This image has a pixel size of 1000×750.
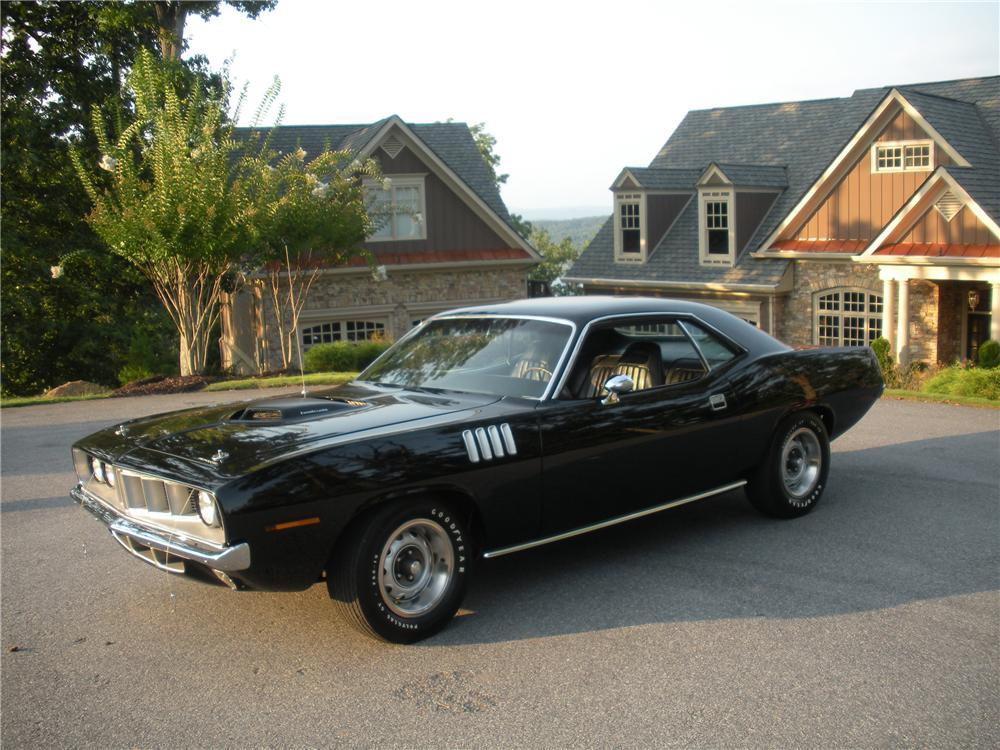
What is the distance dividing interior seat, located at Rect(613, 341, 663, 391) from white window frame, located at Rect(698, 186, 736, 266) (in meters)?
21.5

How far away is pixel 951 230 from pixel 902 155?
320 cm

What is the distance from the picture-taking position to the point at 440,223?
92.1 feet

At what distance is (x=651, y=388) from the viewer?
621cm

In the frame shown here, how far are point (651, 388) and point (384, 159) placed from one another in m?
22.0

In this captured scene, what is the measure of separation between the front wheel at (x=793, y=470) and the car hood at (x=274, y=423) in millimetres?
2302

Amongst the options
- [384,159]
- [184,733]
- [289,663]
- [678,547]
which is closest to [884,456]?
[678,547]

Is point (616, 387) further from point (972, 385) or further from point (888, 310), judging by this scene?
point (888, 310)

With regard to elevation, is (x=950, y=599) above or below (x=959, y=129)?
below

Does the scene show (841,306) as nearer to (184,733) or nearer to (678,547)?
(678,547)

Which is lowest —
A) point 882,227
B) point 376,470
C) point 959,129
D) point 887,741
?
point 887,741

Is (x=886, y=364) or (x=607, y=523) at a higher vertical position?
(x=607, y=523)

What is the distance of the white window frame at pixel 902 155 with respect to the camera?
2309 centimetres

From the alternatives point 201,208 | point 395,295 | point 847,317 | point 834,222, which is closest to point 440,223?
point 395,295

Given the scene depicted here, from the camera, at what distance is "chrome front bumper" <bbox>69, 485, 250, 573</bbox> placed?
4477mm
